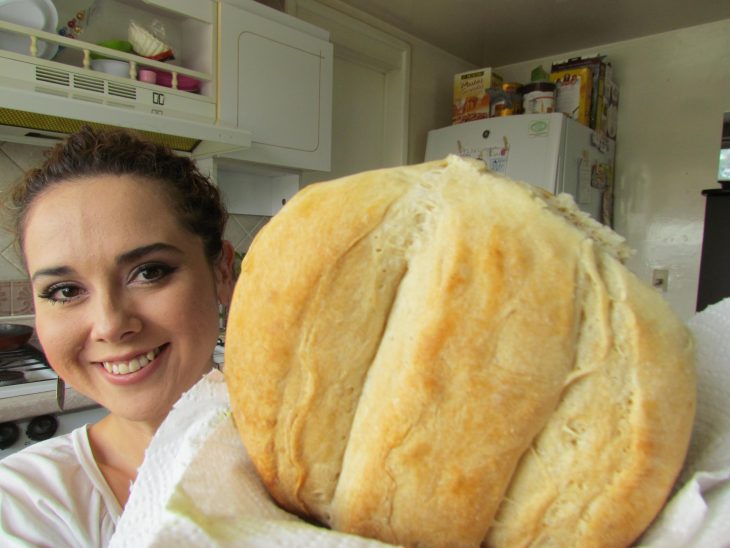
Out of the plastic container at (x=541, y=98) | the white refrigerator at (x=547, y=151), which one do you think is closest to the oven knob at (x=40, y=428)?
the white refrigerator at (x=547, y=151)

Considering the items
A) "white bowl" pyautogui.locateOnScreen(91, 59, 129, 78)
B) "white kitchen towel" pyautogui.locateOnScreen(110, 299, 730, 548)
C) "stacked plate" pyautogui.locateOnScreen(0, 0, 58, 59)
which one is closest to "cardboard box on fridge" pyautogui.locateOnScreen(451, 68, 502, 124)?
"white bowl" pyautogui.locateOnScreen(91, 59, 129, 78)

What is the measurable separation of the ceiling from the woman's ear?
1.83 m

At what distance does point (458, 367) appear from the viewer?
242mm

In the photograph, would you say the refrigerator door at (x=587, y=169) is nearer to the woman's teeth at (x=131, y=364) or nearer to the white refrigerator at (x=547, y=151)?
the white refrigerator at (x=547, y=151)

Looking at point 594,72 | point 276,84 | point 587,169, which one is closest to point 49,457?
point 276,84

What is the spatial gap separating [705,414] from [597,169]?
97.0 inches

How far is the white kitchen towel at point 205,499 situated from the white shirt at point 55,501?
373mm

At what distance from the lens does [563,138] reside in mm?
2170

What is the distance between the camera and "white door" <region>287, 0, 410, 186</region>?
7.63ft

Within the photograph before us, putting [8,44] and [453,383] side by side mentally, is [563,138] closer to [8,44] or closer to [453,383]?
[8,44]

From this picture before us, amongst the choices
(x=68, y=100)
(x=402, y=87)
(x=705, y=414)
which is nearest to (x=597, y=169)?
(x=402, y=87)

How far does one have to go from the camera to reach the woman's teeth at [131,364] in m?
0.65

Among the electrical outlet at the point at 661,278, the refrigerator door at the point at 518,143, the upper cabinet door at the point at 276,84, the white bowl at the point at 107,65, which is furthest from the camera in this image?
the electrical outlet at the point at 661,278

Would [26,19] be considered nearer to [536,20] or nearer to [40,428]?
[40,428]
